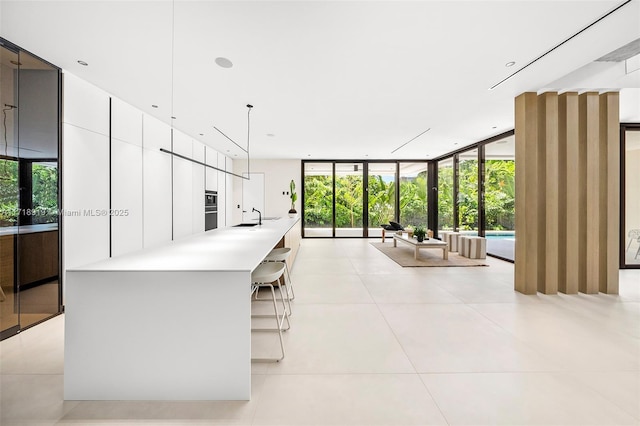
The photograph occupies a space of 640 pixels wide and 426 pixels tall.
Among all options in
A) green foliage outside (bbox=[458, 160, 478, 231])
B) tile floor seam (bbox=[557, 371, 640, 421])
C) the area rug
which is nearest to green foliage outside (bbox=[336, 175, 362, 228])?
the area rug

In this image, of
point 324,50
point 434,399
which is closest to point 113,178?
→ point 324,50

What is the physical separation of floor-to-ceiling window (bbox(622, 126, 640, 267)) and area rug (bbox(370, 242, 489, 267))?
8.12ft

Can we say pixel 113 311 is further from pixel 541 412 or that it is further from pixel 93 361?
pixel 541 412

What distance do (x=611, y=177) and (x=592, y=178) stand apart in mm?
285

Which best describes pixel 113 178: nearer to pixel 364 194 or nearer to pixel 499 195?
pixel 364 194

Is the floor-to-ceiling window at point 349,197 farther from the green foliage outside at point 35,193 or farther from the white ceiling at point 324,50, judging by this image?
the green foliage outside at point 35,193

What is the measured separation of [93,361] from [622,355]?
3961 millimetres

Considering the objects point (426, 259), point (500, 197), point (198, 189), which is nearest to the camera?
point (426, 259)

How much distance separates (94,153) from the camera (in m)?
3.45

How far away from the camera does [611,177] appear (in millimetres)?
3877

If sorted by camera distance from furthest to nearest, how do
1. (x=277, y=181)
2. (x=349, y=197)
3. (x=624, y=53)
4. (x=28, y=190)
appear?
(x=349, y=197) < (x=277, y=181) < (x=624, y=53) < (x=28, y=190)

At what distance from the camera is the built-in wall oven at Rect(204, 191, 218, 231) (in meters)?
7.25

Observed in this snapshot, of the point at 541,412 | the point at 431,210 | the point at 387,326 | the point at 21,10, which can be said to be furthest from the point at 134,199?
the point at 431,210

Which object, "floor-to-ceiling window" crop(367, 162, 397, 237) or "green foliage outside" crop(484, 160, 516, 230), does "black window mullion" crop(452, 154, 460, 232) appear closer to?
"green foliage outside" crop(484, 160, 516, 230)
